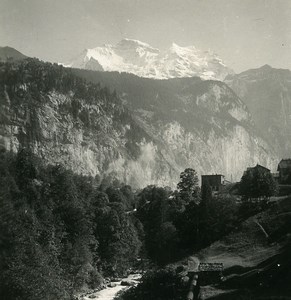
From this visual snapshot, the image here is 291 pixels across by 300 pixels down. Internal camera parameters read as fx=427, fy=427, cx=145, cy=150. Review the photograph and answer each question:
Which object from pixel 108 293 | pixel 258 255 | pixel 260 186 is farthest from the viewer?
pixel 260 186

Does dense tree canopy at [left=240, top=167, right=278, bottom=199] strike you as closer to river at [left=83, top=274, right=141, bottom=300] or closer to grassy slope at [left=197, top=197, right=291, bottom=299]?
grassy slope at [left=197, top=197, right=291, bottom=299]

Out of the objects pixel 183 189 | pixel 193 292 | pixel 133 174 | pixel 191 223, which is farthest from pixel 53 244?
pixel 133 174

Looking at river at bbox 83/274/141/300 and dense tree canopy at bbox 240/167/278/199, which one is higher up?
dense tree canopy at bbox 240/167/278/199

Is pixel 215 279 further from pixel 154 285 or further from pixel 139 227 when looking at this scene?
pixel 139 227

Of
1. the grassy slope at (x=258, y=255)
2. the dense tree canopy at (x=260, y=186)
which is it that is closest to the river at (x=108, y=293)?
the grassy slope at (x=258, y=255)

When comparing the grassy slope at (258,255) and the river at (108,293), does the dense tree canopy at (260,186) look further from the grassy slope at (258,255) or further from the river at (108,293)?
the river at (108,293)

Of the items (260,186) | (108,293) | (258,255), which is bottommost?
(108,293)

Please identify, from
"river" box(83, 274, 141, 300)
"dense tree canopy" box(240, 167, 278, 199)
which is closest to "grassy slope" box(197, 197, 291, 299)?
"dense tree canopy" box(240, 167, 278, 199)

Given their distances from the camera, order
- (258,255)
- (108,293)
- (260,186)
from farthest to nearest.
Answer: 1. (260,186)
2. (108,293)
3. (258,255)

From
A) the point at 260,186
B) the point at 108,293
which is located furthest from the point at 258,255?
the point at 108,293

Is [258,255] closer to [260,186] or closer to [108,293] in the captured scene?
[260,186]

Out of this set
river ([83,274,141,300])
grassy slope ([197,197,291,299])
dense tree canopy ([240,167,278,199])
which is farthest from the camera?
dense tree canopy ([240,167,278,199])
